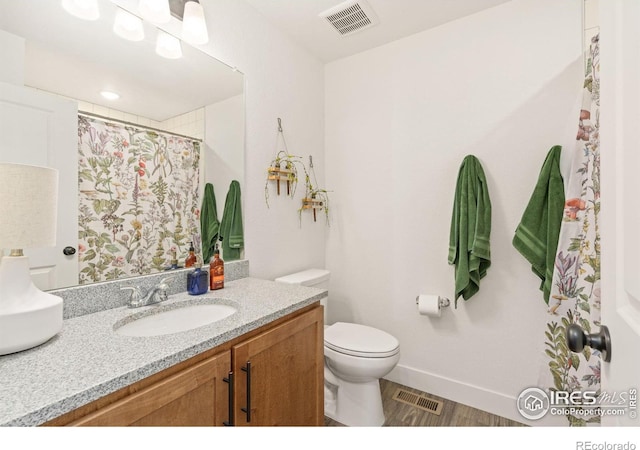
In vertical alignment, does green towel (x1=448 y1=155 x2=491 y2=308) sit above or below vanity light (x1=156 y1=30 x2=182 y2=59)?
below

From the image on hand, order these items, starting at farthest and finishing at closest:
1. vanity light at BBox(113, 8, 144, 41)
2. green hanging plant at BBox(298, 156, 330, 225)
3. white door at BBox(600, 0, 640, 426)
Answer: green hanging plant at BBox(298, 156, 330, 225), vanity light at BBox(113, 8, 144, 41), white door at BBox(600, 0, 640, 426)

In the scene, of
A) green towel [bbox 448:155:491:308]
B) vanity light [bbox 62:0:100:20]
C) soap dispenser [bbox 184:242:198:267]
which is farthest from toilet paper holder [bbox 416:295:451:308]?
vanity light [bbox 62:0:100:20]

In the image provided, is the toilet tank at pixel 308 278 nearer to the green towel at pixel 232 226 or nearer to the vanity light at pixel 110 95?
the green towel at pixel 232 226

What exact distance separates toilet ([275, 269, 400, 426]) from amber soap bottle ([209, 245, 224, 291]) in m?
0.48

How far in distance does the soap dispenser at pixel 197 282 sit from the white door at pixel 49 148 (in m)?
0.40

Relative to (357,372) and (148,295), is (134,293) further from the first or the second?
(357,372)

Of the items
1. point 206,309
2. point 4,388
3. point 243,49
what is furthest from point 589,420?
point 243,49

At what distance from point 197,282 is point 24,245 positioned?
25.1 inches

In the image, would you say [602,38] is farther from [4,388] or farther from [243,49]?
[243,49]

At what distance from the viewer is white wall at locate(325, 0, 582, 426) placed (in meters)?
1.68

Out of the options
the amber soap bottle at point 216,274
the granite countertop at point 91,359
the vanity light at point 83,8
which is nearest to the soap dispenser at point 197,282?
the amber soap bottle at point 216,274

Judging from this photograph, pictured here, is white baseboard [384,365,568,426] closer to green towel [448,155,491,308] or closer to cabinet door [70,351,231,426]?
green towel [448,155,491,308]

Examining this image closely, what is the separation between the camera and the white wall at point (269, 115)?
1.69m

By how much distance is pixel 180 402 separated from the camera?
808 millimetres
